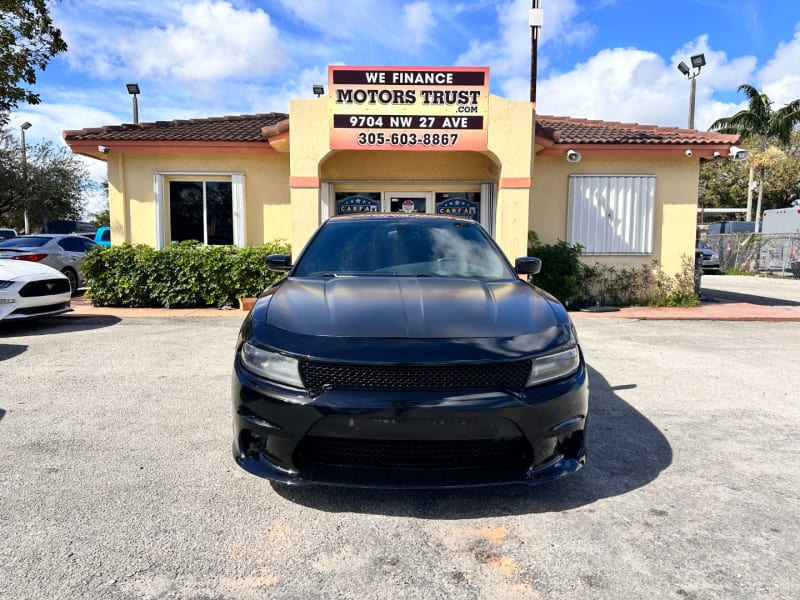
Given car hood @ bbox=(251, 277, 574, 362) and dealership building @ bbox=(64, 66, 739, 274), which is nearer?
car hood @ bbox=(251, 277, 574, 362)

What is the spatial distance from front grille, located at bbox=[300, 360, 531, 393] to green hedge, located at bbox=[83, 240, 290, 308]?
773cm

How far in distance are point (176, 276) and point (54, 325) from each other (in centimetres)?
225

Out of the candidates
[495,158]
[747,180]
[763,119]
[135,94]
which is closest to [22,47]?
[135,94]

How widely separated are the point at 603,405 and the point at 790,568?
87.5 inches

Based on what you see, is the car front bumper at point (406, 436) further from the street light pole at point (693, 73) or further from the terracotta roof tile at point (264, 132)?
the street light pole at point (693, 73)

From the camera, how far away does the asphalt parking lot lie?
2.19m

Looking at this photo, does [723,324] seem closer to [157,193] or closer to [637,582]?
[637,582]

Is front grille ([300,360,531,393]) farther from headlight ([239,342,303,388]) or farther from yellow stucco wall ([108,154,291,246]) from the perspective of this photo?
yellow stucco wall ([108,154,291,246])

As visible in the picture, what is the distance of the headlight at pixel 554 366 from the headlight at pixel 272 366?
108 cm

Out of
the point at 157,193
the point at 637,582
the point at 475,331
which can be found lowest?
the point at 637,582

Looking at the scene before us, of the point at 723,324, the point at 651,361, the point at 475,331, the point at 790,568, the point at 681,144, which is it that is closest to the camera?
the point at 790,568

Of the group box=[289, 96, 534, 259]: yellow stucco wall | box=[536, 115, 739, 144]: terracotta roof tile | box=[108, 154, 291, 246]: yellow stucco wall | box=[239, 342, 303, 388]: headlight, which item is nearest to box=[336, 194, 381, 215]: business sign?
box=[108, 154, 291, 246]: yellow stucco wall

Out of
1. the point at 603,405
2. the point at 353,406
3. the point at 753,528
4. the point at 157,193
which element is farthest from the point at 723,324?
the point at 157,193

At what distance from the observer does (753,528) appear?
2617 mm
